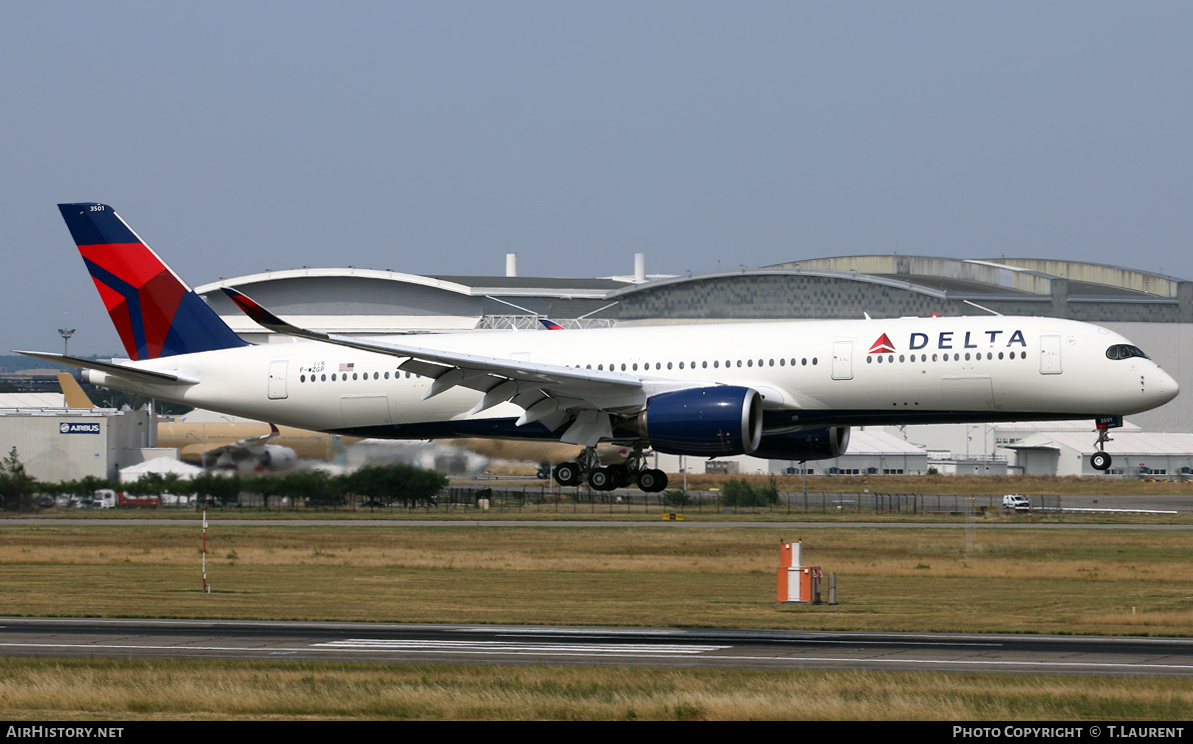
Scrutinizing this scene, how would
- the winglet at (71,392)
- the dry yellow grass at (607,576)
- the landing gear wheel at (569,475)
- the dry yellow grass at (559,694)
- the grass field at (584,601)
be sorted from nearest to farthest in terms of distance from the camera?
1. the dry yellow grass at (559,694)
2. the grass field at (584,601)
3. the dry yellow grass at (607,576)
4. the landing gear wheel at (569,475)
5. the winglet at (71,392)

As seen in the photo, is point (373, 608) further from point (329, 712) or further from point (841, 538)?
point (841, 538)

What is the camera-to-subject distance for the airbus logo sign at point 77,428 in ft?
224

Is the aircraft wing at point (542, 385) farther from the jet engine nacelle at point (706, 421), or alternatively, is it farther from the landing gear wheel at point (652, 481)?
the landing gear wheel at point (652, 481)

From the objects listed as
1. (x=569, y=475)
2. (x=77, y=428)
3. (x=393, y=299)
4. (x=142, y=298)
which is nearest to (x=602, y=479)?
(x=569, y=475)

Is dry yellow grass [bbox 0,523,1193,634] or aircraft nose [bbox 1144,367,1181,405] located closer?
dry yellow grass [bbox 0,523,1193,634]

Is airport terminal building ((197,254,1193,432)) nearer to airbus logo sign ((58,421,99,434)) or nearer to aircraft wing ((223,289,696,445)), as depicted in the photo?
airbus logo sign ((58,421,99,434))

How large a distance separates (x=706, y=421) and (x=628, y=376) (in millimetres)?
3503

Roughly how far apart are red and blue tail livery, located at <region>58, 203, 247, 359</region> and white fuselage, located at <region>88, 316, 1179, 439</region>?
2.55 ft

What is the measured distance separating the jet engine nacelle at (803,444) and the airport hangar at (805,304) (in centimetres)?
5104

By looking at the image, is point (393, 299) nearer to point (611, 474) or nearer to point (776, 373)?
point (611, 474)

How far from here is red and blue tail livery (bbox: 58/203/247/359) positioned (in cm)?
4391

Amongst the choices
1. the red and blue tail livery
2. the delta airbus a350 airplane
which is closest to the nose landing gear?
the delta airbus a350 airplane

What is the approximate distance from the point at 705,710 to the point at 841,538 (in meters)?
33.5

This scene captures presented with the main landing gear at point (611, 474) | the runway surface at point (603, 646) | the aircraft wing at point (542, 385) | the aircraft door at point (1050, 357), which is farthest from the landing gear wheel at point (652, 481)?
the runway surface at point (603, 646)
